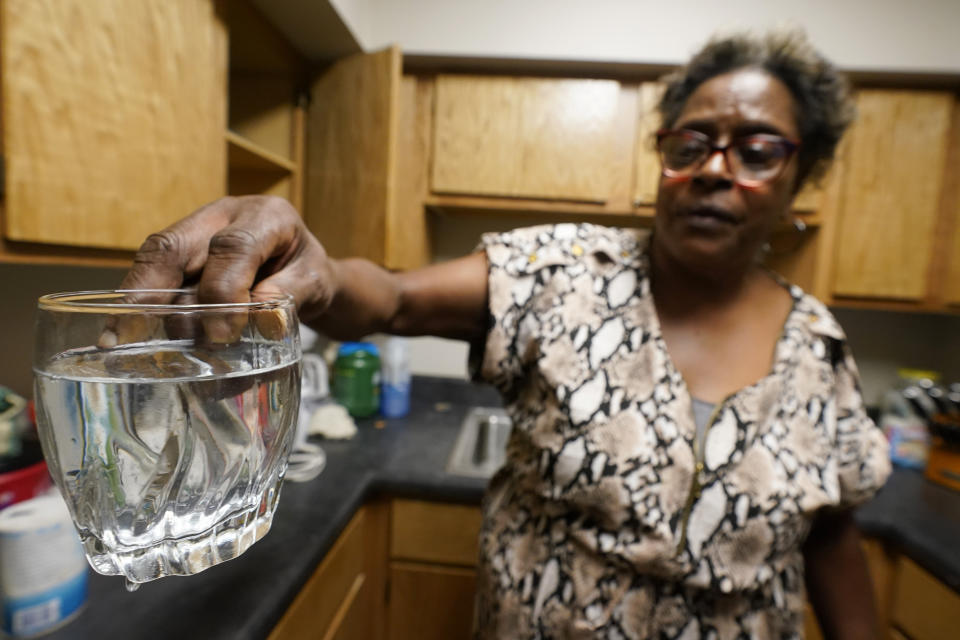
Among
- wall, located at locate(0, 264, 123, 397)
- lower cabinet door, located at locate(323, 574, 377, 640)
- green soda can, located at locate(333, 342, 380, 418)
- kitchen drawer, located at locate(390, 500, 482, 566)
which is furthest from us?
green soda can, located at locate(333, 342, 380, 418)

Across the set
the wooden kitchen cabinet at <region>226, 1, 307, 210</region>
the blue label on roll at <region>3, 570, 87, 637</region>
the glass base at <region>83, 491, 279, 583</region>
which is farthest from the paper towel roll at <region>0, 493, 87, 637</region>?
the wooden kitchen cabinet at <region>226, 1, 307, 210</region>

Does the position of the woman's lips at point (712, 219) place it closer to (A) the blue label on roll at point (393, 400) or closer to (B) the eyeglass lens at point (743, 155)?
(B) the eyeglass lens at point (743, 155)

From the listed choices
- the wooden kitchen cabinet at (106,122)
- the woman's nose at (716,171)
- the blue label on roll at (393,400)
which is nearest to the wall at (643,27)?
the wooden kitchen cabinet at (106,122)

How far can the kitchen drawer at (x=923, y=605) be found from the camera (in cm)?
99

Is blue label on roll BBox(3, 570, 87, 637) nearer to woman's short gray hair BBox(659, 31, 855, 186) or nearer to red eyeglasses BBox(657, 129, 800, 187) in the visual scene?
red eyeglasses BBox(657, 129, 800, 187)

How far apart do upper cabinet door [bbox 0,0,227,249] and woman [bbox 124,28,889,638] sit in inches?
17.0

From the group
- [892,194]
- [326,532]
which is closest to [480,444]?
[326,532]

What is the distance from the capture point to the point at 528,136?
4.92ft

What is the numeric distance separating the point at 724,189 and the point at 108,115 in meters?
0.94

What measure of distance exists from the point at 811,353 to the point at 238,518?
833mm

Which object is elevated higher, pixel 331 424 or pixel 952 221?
pixel 952 221

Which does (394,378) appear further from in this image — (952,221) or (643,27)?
(952,221)

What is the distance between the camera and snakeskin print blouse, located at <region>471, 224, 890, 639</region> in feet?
2.19

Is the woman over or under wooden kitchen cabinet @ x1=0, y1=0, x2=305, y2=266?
under
